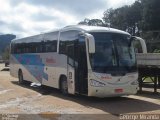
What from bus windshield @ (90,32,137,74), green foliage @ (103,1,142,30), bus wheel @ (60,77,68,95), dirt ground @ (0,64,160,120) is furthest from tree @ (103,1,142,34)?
bus windshield @ (90,32,137,74)

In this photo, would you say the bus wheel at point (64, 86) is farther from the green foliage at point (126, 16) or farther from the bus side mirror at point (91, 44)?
the green foliage at point (126, 16)

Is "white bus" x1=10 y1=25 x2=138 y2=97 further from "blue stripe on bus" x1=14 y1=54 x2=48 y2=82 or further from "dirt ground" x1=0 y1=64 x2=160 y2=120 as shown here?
"blue stripe on bus" x1=14 y1=54 x2=48 y2=82

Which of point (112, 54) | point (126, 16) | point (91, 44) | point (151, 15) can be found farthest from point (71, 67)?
point (126, 16)

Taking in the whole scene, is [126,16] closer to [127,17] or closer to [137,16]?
[127,17]

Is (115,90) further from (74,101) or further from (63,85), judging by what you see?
(63,85)

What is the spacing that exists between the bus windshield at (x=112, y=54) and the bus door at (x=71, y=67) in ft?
5.35

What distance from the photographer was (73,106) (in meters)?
15.6

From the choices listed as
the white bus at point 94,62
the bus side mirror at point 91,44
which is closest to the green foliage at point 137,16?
the white bus at point 94,62

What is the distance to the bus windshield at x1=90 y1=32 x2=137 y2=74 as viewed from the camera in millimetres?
16141

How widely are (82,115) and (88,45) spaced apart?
3686 millimetres

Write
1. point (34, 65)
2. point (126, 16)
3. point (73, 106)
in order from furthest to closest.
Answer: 1. point (126, 16)
2. point (34, 65)
3. point (73, 106)

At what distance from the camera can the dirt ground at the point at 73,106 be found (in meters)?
13.4

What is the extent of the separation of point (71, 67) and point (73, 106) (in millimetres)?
2691

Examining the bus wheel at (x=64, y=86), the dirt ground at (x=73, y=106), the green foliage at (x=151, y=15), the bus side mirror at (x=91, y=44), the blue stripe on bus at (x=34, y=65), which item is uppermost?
the green foliage at (x=151, y=15)
